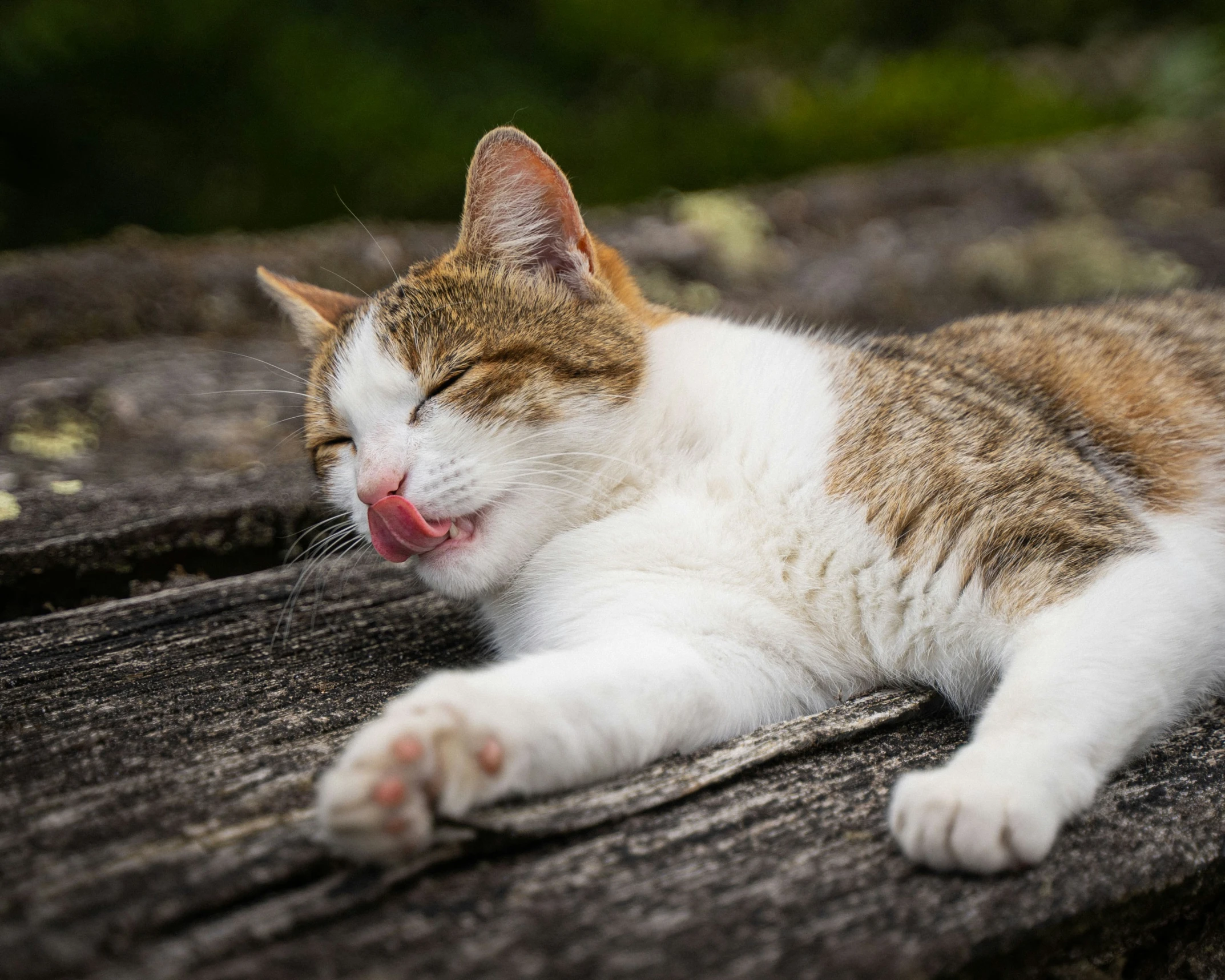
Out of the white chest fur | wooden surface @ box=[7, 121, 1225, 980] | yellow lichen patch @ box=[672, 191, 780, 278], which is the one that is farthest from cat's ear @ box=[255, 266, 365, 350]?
yellow lichen patch @ box=[672, 191, 780, 278]

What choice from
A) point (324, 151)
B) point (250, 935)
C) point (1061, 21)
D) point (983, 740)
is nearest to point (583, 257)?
point (983, 740)

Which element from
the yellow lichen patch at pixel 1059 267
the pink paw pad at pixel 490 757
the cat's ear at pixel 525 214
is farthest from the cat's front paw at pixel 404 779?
the yellow lichen patch at pixel 1059 267

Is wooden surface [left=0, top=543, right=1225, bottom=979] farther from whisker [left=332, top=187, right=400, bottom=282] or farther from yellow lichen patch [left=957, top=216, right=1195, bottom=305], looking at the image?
yellow lichen patch [left=957, top=216, right=1195, bottom=305]

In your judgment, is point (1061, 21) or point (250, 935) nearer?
point (250, 935)

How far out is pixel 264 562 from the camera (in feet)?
7.64

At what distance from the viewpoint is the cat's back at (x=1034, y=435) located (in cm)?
169

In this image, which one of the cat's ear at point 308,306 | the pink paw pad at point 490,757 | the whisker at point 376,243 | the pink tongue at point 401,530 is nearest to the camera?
the pink paw pad at point 490,757

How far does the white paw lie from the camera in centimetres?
111

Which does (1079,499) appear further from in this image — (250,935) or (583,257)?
(250,935)

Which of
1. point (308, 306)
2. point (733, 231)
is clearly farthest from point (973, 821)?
point (733, 231)

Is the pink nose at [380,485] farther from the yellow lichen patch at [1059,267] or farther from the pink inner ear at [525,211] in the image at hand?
the yellow lichen patch at [1059,267]

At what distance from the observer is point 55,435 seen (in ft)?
8.44

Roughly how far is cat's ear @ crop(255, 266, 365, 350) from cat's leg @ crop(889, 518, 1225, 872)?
1.77 meters

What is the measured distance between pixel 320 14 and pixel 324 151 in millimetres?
1277
